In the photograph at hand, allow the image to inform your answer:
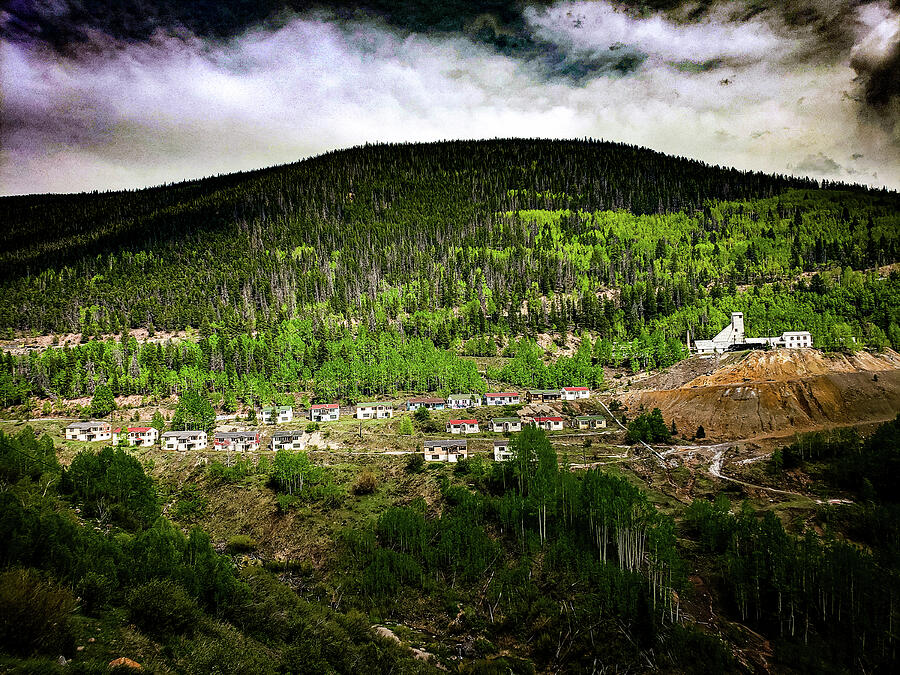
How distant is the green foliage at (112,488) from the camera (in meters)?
40.7

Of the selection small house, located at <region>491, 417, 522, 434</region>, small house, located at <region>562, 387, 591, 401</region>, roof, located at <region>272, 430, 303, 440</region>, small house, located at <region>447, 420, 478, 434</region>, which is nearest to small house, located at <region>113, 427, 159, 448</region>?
roof, located at <region>272, 430, 303, 440</region>

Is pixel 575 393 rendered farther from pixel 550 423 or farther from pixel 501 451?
pixel 501 451

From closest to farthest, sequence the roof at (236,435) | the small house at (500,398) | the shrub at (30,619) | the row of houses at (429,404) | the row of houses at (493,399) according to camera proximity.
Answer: the shrub at (30,619) → the roof at (236,435) → the row of houses at (429,404) → the row of houses at (493,399) → the small house at (500,398)

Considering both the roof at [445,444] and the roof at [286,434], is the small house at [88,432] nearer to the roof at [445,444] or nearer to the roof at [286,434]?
the roof at [286,434]

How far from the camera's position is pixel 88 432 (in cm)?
7394

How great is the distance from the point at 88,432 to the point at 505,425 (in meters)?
64.4

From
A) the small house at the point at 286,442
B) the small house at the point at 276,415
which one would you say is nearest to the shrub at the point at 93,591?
the small house at the point at 286,442

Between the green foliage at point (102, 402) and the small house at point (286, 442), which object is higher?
the green foliage at point (102, 402)

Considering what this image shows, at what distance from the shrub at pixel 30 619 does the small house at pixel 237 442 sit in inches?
Result: 2231

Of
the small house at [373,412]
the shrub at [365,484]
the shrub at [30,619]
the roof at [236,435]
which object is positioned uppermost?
the shrub at [30,619]

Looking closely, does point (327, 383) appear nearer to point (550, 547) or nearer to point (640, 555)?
point (550, 547)

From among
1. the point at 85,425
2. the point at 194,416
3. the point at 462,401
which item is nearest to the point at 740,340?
the point at 462,401

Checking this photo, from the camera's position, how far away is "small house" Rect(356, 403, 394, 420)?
82.2 m

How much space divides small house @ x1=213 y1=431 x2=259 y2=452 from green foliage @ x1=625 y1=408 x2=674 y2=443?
2133 inches
